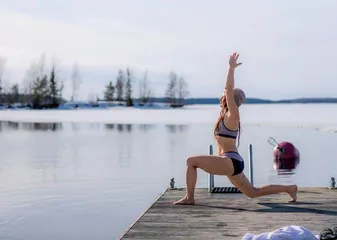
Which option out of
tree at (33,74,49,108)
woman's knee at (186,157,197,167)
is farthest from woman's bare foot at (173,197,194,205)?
tree at (33,74,49,108)

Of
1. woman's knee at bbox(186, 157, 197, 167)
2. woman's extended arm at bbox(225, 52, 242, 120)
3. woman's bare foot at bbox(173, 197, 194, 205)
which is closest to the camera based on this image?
woman's extended arm at bbox(225, 52, 242, 120)

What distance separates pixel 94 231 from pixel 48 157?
1289 centimetres

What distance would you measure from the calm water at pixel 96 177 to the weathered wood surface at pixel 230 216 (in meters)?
1.64

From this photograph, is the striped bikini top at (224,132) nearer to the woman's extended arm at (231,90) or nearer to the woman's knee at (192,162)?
the woman's extended arm at (231,90)

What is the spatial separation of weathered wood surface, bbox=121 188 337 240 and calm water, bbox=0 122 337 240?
64.8 inches

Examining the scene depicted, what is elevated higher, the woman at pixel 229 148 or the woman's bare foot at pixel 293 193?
the woman at pixel 229 148

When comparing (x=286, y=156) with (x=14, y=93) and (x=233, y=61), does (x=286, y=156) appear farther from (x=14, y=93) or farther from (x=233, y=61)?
(x=14, y=93)

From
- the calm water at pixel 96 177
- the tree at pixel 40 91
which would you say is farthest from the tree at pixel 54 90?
the calm water at pixel 96 177

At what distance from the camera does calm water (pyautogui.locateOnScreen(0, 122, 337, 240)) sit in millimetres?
10539

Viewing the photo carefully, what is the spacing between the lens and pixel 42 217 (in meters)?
11.1

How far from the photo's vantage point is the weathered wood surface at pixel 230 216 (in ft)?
23.0

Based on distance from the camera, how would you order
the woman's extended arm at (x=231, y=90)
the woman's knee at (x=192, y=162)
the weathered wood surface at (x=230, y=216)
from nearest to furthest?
the weathered wood surface at (x=230, y=216) → the woman's extended arm at (x=231, y=90) → the woman's knee at (x=192, y=162)

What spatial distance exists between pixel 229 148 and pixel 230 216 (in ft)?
2.94

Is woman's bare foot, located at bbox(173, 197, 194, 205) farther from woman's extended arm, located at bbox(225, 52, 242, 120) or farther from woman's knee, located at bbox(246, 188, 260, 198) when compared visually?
woman's extended arm, located at bbox(225, 52, 242, 120)
